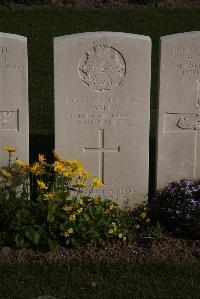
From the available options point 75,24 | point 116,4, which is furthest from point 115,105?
point 116,4

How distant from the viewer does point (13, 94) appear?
239 inches

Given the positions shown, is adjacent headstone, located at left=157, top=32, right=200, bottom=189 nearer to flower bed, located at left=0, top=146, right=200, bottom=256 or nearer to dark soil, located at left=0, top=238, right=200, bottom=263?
flower bed, located at left=0, top=146, right=200, bottom=256

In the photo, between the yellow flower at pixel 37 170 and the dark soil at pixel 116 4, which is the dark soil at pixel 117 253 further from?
the dark soil at pixel 116 4

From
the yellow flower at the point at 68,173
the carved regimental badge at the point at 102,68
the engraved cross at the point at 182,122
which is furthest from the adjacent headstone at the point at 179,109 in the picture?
the yellow flower at the point at 68,173

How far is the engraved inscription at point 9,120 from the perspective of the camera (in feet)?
20.2

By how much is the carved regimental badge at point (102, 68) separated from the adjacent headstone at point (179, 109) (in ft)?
1.37

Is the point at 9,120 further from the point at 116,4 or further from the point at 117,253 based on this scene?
the point at 116,4

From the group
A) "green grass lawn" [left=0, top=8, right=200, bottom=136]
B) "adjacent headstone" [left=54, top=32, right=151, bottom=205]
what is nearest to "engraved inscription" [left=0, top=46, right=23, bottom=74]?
"adjacent headstone" [left=54, top=32, right=151, bottom=205]

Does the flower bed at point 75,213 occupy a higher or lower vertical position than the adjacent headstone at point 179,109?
lower

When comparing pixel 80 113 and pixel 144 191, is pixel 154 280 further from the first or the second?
pixel 80 113

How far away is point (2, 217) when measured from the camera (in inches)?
231

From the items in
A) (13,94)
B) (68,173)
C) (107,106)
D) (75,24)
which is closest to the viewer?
(68,173)

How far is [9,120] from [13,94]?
0.86ft

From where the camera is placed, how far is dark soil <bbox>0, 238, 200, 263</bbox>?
18.8 feet
